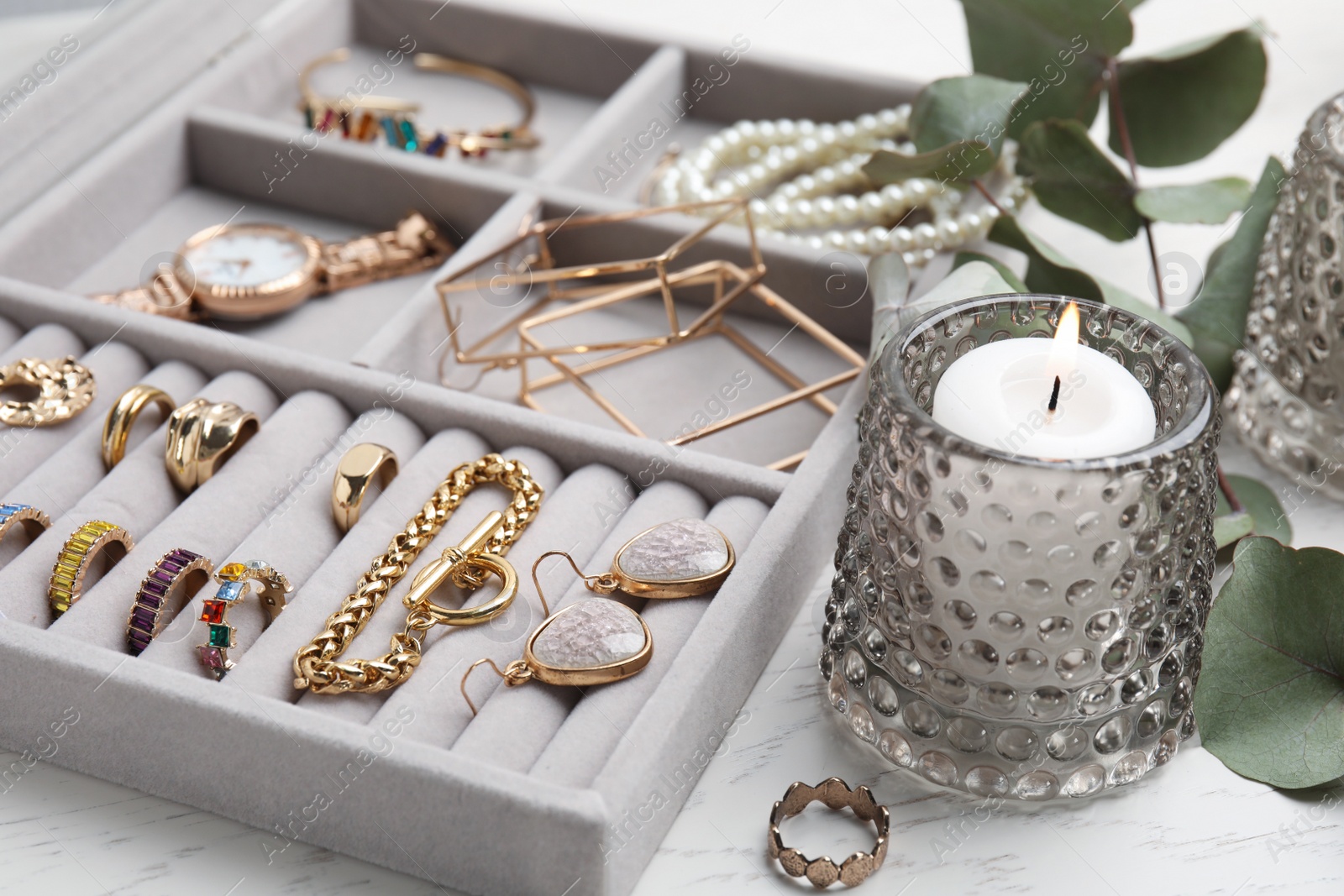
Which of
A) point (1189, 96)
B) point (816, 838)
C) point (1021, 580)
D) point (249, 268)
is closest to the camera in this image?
point (1021, 580)

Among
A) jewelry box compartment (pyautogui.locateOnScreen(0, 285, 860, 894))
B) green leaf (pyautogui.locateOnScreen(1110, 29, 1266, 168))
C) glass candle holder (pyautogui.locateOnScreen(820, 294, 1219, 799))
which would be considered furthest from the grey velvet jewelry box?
green leaf (pyautogui.locateOnScreen(1110, 29, 1266, 168))

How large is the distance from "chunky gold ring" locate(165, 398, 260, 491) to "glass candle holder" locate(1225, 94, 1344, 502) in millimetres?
915

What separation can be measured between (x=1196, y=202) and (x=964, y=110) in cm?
24

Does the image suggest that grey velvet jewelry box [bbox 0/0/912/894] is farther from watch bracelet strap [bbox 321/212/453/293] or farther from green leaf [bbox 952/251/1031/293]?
green leaf [bbox 952/251/1031/293]

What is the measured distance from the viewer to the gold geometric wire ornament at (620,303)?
1376mm

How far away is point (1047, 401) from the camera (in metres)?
0.86

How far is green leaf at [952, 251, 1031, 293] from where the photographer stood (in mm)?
1176

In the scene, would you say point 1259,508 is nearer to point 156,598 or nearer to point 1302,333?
point 1302,333

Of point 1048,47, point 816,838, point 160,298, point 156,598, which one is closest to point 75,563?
point 156,598

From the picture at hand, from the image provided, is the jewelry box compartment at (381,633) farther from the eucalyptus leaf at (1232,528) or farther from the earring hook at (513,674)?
the eucalyptus leaf at (1232,528)

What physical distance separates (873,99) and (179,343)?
972mm

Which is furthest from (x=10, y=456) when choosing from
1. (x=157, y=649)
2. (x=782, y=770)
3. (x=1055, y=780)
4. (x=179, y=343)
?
(x=1055, y=780)

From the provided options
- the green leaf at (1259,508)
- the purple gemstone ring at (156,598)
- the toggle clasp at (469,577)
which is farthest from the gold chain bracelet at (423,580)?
the green leaf at (1259,508)

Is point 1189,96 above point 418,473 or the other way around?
above
